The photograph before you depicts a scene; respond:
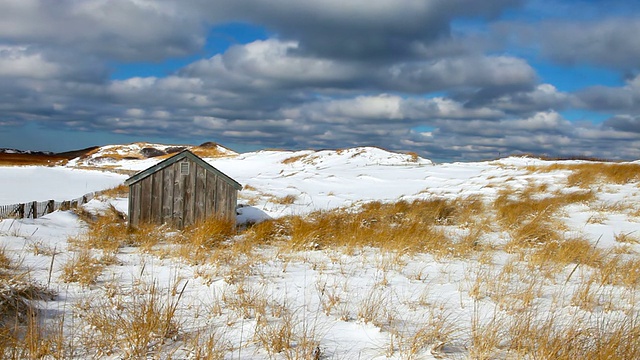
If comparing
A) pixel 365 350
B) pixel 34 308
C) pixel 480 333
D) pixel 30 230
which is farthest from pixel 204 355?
pixel 30 230

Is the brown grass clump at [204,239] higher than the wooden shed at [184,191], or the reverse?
the wooden shed at [184,191]

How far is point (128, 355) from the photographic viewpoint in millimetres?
3102

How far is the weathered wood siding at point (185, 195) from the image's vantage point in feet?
35.3

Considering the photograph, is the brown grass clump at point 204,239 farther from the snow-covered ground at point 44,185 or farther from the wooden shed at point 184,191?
the snow-covered ground at point 44,185

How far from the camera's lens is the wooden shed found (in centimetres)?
1077

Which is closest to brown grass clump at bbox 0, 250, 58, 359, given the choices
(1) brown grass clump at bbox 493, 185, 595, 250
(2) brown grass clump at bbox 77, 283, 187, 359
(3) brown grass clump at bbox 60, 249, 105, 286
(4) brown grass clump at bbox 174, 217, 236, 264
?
(2) brown grass clump at bbox 77, 283, 187, 359

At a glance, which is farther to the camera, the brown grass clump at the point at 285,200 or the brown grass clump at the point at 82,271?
the brown grass clump at the point at 285,200

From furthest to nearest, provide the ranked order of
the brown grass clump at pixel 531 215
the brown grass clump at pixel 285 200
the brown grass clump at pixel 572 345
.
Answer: the brown grass clump at pixel 285 200, the brown grass clump at pixel 531 215, the brown grass clump at pixel 572 345

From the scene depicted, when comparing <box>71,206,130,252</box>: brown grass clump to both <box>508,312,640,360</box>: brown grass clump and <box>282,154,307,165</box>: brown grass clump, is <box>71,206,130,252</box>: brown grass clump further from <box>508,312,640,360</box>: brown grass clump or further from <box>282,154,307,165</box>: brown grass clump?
<box>282,154,307,165</box>: brown grass clump

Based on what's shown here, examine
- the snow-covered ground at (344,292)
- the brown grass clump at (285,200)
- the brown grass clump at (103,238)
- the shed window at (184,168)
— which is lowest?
the snow-covered ground at (344,292)

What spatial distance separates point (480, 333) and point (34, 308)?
4041 mm

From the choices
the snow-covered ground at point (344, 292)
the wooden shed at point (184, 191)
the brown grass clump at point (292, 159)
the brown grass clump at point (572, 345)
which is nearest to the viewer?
the brown grass clump at point (572, 345)

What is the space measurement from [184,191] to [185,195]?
0.11 metres

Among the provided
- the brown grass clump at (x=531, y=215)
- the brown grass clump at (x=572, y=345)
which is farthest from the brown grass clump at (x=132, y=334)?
the brown grass clump at (x=531, y=215)
